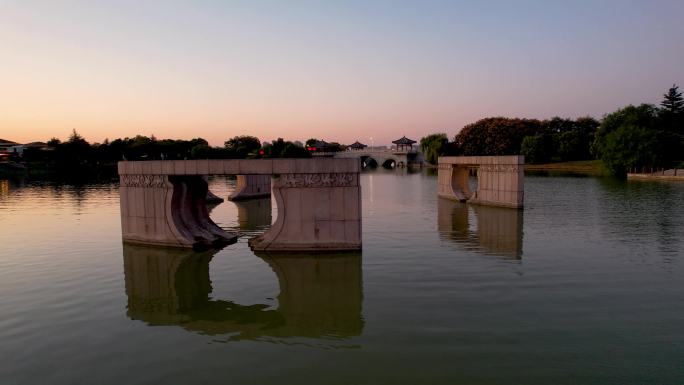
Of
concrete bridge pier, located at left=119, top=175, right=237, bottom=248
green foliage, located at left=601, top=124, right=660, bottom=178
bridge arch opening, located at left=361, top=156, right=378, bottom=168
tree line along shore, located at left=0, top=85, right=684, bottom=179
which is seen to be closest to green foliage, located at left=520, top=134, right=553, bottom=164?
tree line along shore, located at left=0, top=85, right=684, bottom=179

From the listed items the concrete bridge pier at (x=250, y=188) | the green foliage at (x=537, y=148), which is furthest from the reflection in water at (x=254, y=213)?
the green foliage at (x=537, y=148)

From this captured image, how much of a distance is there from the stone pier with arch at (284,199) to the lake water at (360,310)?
994mm

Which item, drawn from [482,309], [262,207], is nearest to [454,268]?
[482,309]

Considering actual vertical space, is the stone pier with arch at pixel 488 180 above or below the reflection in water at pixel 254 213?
above

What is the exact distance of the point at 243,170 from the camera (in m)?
20.9

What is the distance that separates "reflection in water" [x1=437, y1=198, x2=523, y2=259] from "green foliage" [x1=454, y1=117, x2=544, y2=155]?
3051 inches

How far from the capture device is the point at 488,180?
3816cm

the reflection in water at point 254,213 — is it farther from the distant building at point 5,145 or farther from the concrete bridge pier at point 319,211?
the distant building at point 5,145

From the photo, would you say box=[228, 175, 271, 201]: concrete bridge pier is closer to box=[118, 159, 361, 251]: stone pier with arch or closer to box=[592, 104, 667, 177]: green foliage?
box=[118, 159, 361, 251]: stone pier with arch

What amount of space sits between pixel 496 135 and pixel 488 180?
78321 mm

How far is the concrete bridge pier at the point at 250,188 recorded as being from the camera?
146ft

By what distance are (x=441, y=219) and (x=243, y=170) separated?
16.2m

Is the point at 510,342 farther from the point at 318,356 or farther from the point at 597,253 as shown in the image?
the point at 597,253

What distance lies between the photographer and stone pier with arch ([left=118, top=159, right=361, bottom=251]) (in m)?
20.4
